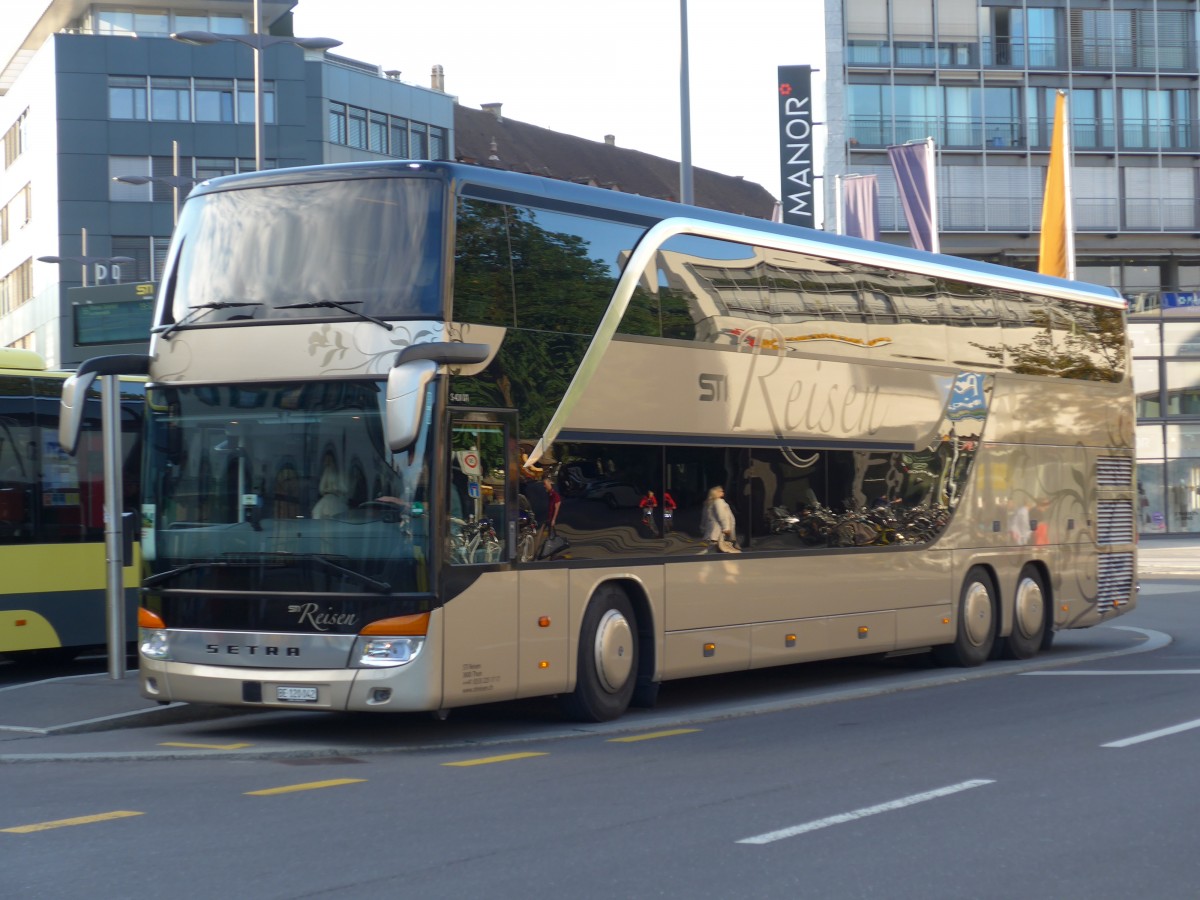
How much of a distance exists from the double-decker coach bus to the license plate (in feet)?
0.12

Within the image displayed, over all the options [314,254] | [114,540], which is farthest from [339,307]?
[114,540]

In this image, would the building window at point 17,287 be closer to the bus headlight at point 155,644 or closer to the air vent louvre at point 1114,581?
the air vent louvre at point 1114,581

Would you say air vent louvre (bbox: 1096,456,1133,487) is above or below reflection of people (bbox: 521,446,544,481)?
below

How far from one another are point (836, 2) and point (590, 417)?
44.3m

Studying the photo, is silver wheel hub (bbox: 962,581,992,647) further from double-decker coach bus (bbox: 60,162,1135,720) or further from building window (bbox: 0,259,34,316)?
building window (bbox: 0,259,34,316)

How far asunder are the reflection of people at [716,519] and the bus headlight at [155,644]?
431cm

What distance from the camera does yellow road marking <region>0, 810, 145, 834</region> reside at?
8.56 metres

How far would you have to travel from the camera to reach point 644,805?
9.21 m

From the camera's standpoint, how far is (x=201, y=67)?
6169cm

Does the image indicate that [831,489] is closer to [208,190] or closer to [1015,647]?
[1015,647]

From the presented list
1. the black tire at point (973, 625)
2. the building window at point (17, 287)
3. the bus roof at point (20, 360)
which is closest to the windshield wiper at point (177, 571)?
the bus roof at point (20, 360)

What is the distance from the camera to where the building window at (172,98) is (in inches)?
2429

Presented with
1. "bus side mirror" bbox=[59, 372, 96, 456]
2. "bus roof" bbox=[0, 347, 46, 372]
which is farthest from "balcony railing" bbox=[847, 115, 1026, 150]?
"bus side mirror" bbox=[59, 372, 96, 456]

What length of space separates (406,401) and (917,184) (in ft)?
82.2
